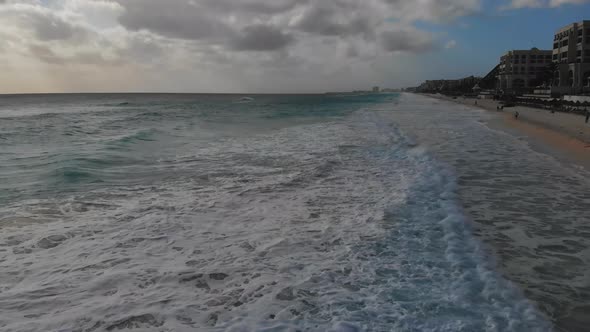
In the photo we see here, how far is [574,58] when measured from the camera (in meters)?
71.4

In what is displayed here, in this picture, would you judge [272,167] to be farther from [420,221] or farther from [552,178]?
[552,178]

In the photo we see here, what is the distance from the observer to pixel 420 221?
7.02 metres

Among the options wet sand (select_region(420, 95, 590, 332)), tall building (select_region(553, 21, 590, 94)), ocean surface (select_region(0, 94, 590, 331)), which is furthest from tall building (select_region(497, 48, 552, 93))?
ocean surface (select_region(0, 94, 590, 331))

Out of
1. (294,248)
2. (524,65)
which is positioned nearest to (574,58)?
(524,65)

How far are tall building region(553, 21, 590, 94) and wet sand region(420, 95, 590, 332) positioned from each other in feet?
218

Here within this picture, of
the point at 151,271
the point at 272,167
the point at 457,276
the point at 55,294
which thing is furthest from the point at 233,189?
the point at 457,276

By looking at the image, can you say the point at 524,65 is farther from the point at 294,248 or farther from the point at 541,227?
the point at 294,248

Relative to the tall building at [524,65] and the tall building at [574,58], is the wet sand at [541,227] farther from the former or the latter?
the tall building at [524,65]

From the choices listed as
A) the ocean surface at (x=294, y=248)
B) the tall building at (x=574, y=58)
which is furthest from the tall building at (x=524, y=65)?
the ocean surface at (x=294, y=248)

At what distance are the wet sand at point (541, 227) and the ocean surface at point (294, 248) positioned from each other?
3cm

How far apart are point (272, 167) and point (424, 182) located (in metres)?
4.64

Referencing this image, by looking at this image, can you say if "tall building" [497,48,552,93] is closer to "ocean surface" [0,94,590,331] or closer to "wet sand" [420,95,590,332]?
"wet sand" [420,95,590,332]

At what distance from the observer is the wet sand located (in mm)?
4363

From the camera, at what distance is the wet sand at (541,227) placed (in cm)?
436
